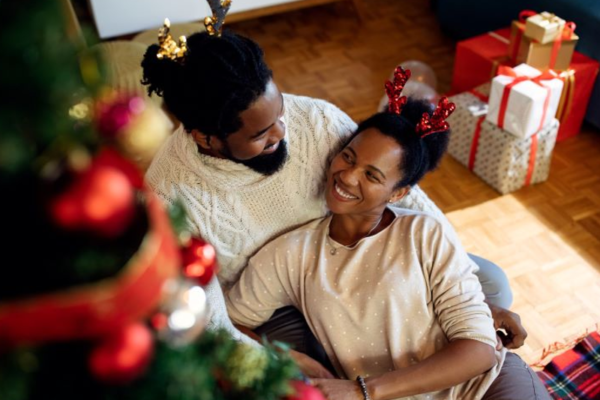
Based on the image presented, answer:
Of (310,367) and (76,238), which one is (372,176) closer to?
(310,367)

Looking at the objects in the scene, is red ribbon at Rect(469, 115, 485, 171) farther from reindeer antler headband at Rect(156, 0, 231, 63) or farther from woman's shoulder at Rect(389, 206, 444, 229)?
reindeer antler headband at Rect(156, 0, 231, 63)

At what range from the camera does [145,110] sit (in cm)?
50

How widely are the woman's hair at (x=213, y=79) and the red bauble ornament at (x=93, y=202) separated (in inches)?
30.0

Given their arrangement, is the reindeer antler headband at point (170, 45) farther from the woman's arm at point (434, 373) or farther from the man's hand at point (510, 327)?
the man's hand at point (510, 327)

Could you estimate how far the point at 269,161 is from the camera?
136 cm

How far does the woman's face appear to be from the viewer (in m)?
1.33

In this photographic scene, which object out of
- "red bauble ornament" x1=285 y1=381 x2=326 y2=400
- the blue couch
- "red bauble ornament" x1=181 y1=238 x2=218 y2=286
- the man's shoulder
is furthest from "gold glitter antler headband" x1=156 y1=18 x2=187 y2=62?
the blue couch

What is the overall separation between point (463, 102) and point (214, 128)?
1.63 metres

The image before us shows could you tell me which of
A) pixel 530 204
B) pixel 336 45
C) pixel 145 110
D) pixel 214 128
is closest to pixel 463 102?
pixel 530 204

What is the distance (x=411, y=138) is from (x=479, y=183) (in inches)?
53.3

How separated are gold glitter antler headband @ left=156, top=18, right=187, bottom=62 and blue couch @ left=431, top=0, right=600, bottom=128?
2064 millimetres

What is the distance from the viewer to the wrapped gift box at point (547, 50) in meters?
2.51

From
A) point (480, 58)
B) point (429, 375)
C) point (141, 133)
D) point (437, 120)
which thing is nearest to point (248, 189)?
point (437, 120)

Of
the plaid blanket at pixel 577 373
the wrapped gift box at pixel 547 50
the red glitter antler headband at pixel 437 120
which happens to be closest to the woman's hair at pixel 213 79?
the red glitter antler headband at pixel 437 120
